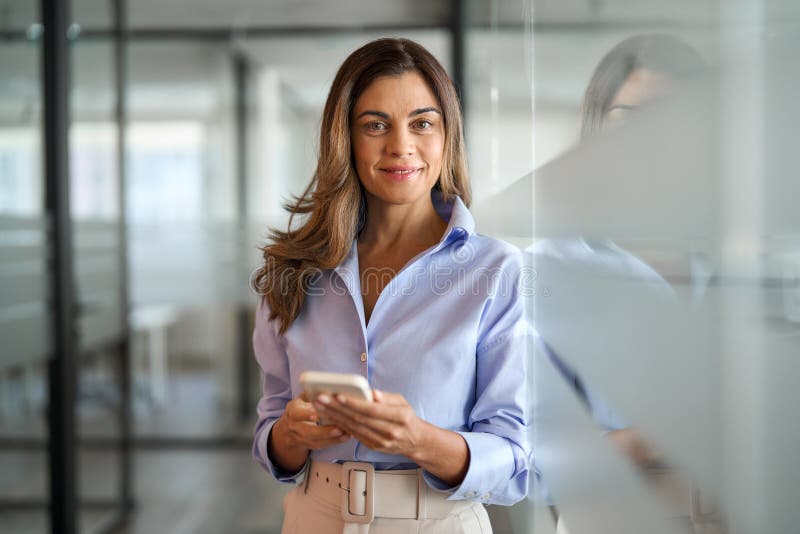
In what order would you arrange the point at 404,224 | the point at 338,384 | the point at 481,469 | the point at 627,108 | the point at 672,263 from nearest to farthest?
the point at 672,263 < the point at 627,108 < the point at 338,384 < the point at 481,469 < the point at 404,224

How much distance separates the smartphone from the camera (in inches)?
36.5

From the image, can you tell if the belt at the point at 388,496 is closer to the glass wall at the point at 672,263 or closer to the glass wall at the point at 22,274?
the glass wall at the point at 672,263

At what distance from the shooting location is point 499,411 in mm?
1138

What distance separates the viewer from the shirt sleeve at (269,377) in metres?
1.30

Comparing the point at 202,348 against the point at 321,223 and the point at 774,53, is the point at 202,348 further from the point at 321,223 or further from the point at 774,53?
the point at 774,53

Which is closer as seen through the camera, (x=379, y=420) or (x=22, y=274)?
(x=379, y=420)

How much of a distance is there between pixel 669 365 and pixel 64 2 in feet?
10.1

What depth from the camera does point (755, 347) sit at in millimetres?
506

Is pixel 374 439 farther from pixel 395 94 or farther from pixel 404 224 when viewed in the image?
pixel 395 94

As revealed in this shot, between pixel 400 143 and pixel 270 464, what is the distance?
591 mm

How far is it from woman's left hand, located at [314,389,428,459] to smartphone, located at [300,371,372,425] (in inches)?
0.6

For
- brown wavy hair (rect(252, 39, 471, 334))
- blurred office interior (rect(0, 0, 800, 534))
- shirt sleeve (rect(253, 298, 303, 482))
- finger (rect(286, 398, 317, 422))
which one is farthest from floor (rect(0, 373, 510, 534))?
finger (rect(286, 398, 317, 422))

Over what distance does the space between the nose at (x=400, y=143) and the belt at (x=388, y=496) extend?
0.51m

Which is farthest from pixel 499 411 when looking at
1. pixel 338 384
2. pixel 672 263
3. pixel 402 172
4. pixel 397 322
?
pixel 672 263
